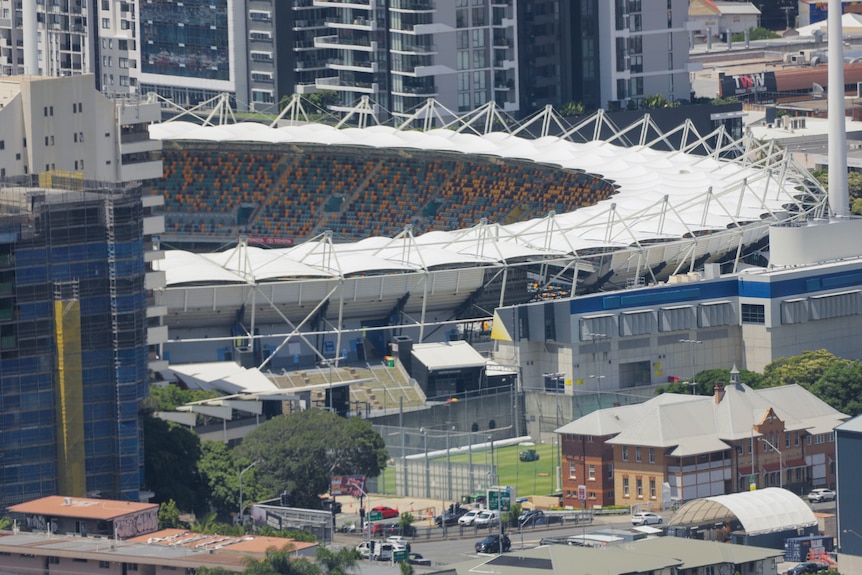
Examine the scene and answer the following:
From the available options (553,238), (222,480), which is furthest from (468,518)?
(553,238)

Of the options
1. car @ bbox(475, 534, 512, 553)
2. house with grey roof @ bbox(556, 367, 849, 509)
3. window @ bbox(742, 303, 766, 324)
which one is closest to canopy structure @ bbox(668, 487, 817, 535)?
car @ bbox(475, 534, 512, 553)

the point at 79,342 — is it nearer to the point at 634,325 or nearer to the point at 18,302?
the point at 18,302

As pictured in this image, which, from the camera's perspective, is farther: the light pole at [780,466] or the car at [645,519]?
the light pole at [780,466]

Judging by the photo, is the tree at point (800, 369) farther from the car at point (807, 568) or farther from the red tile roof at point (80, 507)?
the red tile roof at point (80, 507)

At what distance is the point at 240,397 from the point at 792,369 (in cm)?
2883

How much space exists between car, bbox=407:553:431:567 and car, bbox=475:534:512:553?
10.4 feet

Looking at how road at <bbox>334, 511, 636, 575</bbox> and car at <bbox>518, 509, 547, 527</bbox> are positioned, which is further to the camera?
car at <bbox>518, 509, 547, 527</bbox>

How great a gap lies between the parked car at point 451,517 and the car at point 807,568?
17045 mm

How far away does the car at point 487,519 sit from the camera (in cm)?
13000

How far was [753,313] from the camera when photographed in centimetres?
16238

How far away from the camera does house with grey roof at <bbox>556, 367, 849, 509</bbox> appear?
137375mm

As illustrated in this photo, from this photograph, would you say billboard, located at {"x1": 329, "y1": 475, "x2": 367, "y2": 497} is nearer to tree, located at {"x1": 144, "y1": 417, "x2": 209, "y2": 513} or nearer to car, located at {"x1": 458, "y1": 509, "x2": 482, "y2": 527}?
car, located at {"x1": 458, "y1": 509, "x2": 482, "y2": 527}

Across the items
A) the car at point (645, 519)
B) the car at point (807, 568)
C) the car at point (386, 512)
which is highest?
the car at point (386, 512)

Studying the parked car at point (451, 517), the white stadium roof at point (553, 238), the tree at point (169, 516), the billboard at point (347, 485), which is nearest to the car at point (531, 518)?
the parked car at point (451, 517)
